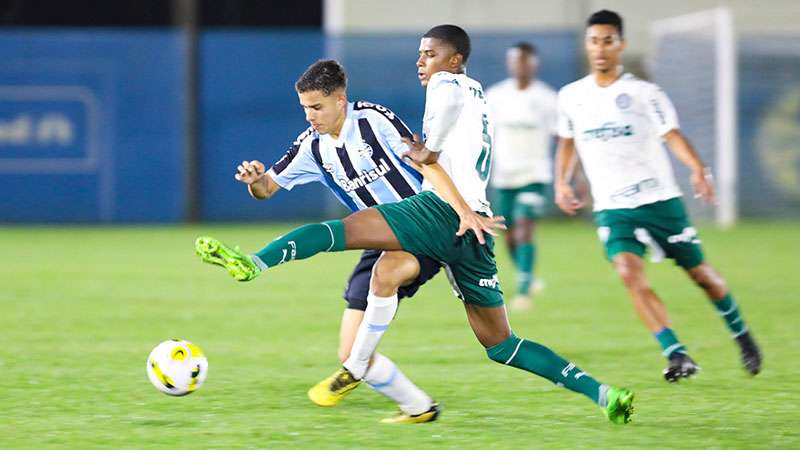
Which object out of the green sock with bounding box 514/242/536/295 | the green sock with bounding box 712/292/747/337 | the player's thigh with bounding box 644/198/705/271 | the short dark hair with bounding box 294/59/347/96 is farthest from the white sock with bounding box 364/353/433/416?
the green sock with bounding box 514/242/536/295

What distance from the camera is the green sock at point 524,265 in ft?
36.4

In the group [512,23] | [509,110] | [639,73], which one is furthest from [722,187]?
[509,110]

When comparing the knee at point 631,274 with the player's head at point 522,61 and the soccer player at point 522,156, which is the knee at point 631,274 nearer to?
the soccer player at point 522,156

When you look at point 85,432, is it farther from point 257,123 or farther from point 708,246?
point 257,123

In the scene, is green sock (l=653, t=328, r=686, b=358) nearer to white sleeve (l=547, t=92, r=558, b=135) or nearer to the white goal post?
white sleeve (l=547, t=92, r=558, b=135)

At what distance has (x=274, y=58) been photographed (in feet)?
68.7

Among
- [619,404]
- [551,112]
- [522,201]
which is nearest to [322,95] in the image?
[619,404]

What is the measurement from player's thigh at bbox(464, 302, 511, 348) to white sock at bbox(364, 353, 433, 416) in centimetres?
38

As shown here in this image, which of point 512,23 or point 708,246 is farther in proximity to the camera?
point 512,23

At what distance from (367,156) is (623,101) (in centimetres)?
201

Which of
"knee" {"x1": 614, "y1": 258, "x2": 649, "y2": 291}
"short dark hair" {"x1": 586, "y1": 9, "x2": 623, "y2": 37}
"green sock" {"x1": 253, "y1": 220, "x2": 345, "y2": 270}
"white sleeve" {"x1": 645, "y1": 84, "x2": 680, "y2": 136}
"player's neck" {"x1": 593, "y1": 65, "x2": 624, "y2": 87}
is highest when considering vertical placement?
"short dark hair" {"x1": 586, "y1": 9, "x2": 623, "y2": 37}

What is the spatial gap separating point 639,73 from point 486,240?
16.4 m

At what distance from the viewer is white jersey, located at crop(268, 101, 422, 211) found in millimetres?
6234

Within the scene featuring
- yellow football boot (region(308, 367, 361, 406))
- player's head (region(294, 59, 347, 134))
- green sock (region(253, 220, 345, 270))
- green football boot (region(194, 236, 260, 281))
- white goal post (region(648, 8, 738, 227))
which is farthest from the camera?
white goal post (region(648, 8, 738, 227))
